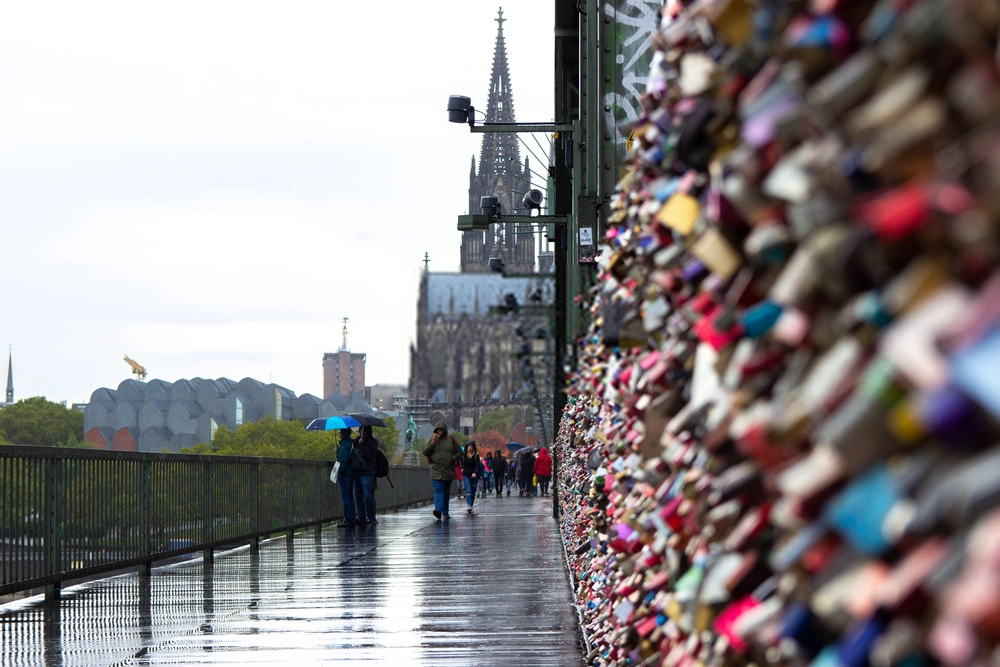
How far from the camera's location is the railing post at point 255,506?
17.6 metres

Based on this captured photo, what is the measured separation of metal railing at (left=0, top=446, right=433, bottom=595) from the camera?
9984mm

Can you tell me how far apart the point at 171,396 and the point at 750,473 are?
16736 cm

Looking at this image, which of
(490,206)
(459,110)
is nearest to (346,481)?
(459,110)

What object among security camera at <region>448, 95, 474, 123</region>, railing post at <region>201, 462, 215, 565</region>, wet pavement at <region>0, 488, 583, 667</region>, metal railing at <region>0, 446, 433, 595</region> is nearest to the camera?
wet pavement at <region>0, 488, 583, 667</region>

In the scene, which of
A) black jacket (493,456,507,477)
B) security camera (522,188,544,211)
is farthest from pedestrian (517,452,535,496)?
security camera (522,188,544,211)

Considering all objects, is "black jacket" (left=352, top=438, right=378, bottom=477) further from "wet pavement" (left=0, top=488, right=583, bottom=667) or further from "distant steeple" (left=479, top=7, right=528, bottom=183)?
"distant steeple" (left=479, top=7, right=528, bottom=183)

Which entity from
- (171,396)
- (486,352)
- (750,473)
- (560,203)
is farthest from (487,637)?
(171,396)

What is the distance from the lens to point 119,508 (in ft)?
40.7

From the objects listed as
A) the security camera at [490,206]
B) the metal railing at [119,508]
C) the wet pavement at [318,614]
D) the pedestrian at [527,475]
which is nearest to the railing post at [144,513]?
the metal railing at [119,508]

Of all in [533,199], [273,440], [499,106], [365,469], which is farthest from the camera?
[499,106]

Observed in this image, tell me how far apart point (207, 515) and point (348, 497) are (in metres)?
8.60

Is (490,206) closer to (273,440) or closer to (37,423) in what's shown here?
(273,440)

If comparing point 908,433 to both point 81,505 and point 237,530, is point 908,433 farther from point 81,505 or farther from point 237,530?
point 237,530

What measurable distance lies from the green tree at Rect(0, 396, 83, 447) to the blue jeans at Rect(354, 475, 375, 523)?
118178 millimetres
